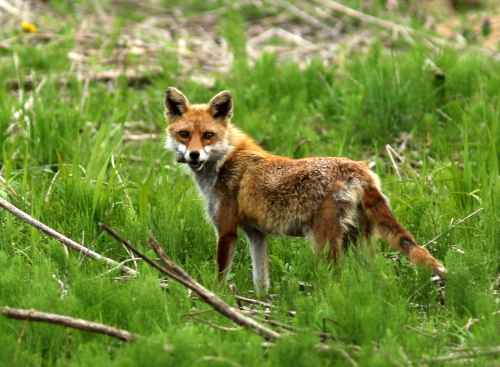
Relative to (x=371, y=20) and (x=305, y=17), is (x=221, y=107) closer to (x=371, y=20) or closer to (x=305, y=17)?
(x=371, y=20)

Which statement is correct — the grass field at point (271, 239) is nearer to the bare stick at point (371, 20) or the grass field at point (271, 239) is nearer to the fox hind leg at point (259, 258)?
the fox hind leg at point (259, 258)

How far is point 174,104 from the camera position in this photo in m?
6.71

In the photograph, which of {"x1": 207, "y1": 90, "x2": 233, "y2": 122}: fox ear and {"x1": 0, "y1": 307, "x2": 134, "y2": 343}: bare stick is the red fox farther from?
{"x1": 0, "y1": 307, "x2": 134, "y2": 343}: bare stick

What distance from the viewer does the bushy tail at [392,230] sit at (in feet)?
15.8

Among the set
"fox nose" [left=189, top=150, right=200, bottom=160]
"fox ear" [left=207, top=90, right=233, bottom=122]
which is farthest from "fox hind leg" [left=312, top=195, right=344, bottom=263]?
"fox ear" [left=207, top=90, right=233, bottom=122]

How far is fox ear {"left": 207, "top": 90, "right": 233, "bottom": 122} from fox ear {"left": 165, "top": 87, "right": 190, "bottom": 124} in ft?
0.87

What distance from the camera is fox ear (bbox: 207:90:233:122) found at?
657cm

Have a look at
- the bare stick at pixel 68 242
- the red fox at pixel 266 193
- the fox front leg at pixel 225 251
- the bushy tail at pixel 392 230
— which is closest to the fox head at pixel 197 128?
the red fox at pixel 266 193

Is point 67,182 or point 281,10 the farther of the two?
point 281,10

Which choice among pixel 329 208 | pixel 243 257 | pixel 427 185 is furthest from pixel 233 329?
pixel 427 185

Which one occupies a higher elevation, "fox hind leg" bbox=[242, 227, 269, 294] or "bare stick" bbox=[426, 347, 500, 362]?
"bare stick" bbox=[426, 347, 500, 362]

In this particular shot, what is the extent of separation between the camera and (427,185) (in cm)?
720

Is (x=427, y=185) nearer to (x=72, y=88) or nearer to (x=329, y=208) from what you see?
(x=329, y=208)

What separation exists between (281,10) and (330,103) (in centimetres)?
621
